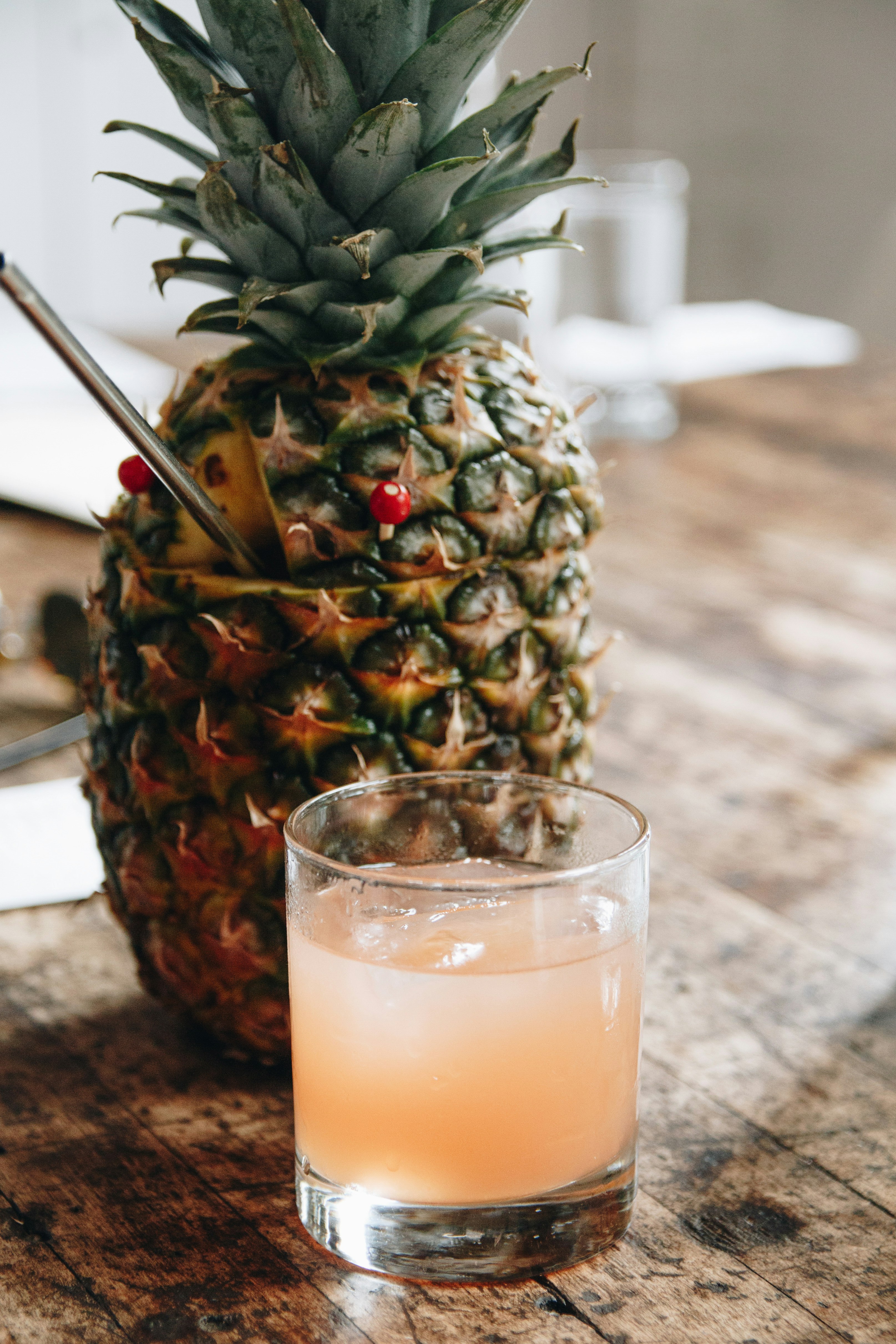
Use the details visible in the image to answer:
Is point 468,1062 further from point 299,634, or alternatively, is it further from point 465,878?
point 299,634

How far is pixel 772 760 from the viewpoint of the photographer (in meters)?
1.21

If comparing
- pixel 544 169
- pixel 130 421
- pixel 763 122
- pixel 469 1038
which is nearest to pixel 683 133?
pixel 763 122

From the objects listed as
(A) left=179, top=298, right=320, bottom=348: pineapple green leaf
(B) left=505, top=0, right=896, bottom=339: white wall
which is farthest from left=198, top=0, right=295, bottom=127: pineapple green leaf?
(B) left=505, top=0, right=896, bottom=339: white wall

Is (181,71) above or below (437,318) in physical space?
above

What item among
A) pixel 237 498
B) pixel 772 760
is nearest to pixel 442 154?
pixel 237 498

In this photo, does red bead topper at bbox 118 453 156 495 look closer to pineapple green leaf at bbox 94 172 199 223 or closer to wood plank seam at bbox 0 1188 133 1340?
pineapple green leaf at bbox 94 172 199 223

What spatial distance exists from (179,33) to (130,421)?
9.7 inches

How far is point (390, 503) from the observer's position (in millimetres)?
693

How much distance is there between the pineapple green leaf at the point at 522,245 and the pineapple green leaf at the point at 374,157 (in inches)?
2.9

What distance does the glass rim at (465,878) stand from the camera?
54cm

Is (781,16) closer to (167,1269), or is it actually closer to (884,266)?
(884,266)

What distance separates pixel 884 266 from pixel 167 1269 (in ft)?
16.9

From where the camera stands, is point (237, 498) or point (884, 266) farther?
point (884, 266)

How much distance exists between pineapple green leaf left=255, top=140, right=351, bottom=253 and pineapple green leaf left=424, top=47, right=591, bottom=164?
69mm
